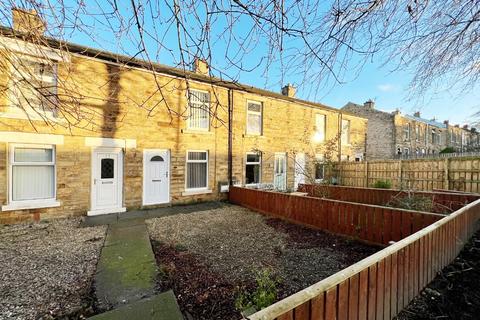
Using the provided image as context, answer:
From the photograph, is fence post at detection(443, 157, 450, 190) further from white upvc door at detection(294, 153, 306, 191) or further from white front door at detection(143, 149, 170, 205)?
white front door at detection(143, 149, 170, 205)

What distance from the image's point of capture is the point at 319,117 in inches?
580

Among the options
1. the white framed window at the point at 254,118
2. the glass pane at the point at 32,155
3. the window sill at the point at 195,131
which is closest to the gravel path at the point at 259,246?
the window sill at the point at 195,131

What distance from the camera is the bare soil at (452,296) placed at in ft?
9.00

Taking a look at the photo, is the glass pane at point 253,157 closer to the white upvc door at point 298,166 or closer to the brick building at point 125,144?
the brick building at point 125,144

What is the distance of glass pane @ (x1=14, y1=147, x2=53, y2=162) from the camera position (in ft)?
21.7

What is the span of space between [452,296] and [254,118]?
9789 millimetres

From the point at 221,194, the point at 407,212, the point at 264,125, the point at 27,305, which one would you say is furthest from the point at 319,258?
the point at 264,125

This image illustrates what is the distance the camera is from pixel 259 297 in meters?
2.88

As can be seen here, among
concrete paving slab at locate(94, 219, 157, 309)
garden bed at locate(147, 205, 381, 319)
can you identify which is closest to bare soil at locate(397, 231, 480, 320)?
garden bed at locate(147, 205, 381, 319)

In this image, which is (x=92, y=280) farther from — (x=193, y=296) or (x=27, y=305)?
(x=193, y=296)

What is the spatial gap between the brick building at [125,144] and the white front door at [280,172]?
0.06 metres

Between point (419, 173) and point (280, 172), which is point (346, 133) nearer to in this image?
point (419, 173)

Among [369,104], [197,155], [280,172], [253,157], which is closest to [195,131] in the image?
[197,155]

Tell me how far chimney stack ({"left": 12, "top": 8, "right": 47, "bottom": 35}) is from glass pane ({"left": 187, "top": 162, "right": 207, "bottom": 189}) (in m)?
7.42
